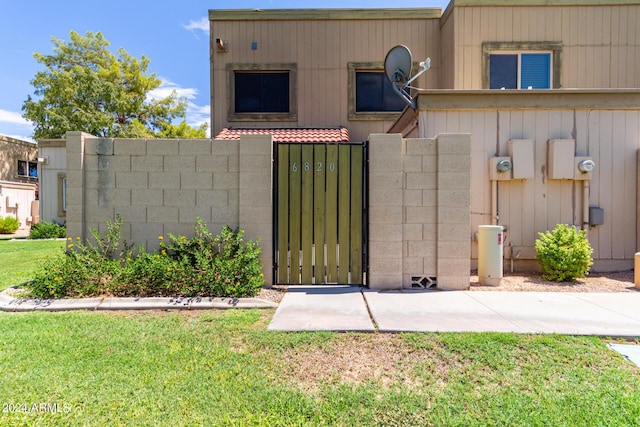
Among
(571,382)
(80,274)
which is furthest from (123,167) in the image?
(571,382)

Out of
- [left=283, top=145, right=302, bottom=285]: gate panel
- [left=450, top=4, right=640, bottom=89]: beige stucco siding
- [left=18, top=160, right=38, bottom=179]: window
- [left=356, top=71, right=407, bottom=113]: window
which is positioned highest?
[left=450, top=4, right=640, bottom=89]: beige stucco siding

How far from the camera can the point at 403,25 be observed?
11367mm

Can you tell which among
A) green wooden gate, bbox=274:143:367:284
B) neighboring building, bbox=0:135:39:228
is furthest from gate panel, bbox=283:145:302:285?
neighboring building, bbox=0:135:39:228

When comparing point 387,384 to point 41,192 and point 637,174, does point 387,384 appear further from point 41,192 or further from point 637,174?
point 41,192

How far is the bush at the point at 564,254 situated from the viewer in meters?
5.97

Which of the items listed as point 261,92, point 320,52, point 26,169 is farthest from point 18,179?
Answer: point 320,52

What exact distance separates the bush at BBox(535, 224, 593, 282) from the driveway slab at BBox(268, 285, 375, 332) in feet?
11.8

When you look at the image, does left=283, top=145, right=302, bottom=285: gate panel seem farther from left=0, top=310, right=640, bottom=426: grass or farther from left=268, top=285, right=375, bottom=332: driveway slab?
left=0, top=310, right=640, bottom=426: grass

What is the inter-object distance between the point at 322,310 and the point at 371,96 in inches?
356

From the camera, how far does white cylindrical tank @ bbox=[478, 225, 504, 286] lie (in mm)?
5855

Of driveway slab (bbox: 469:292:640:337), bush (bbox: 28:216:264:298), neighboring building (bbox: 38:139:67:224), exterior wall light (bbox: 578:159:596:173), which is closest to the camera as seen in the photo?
driveway slab (bbox: 469:292:640:337)

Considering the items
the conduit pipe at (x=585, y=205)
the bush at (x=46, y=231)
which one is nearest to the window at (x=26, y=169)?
the bush at (x=46, y=231)

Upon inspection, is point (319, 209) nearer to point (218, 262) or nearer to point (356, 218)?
point (356, 218)

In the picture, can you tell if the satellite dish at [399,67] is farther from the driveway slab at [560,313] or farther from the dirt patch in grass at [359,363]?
the dirt patch in grass at [359,363]
